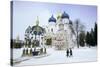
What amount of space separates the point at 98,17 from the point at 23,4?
104cm

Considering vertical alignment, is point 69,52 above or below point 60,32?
below

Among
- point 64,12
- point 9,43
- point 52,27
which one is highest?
point 64,12

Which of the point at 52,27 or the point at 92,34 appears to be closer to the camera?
the point at 52,27

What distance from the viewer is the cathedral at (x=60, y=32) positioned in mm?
2201

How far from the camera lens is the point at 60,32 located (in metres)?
2.24

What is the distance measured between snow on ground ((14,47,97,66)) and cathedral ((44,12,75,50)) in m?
0.08

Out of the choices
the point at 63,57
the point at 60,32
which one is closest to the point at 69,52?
the point at 63,57

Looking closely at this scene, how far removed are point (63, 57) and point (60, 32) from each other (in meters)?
0.32

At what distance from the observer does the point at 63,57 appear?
2250 millimetres

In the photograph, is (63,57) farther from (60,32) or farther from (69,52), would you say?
(60,32)

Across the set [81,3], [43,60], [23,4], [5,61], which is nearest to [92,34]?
[81,3]

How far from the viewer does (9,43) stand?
204cm

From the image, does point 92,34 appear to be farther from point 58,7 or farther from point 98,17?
point 58,7

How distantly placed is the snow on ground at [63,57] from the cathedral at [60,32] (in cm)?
8
